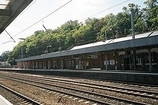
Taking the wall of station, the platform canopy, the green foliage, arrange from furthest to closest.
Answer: the green foliage → the wall of station → the platform canopy

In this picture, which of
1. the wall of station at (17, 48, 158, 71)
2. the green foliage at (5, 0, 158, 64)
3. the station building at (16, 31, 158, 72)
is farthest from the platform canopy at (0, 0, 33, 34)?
the green foliage at (5, 0, 158, 64)

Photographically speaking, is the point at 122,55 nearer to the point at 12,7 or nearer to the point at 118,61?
the point at 118,61

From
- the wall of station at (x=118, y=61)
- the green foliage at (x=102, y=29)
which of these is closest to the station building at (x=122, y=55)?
the wall of station at (x=118, y=61)

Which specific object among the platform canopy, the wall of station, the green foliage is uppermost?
the green foliage

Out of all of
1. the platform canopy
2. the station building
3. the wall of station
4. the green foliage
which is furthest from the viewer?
the green foliage

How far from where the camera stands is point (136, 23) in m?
74.7

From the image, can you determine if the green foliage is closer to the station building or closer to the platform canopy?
the station building

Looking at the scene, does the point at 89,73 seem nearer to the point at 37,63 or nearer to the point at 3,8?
the point at 3,8

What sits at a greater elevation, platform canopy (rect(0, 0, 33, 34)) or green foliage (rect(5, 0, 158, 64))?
green foliage (rect(5, 0, 158, 64))

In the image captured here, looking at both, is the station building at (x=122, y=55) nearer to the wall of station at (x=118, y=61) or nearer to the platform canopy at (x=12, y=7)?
the wall of station at (x=118, y=61)

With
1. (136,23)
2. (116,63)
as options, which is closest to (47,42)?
(136,23)

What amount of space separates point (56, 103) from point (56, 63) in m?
47.9

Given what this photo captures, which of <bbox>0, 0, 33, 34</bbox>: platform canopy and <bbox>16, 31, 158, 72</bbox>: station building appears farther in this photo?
<bbox>16, 31, 158, 72</bbox>: station building

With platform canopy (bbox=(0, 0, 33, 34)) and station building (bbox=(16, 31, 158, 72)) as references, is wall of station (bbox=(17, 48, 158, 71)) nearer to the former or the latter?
station building (bbox=(16, 31, 158, 72))
